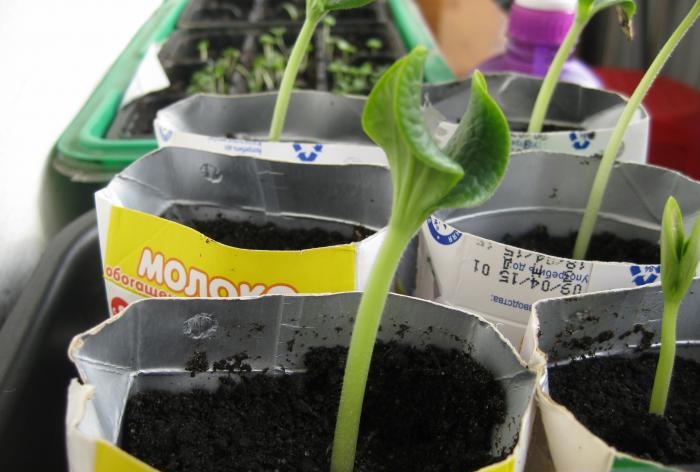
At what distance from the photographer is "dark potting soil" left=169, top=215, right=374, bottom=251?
60cm

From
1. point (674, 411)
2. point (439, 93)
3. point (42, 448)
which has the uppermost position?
point (439, 93)

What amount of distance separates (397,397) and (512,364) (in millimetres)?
83

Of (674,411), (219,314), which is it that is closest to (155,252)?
(219,314)

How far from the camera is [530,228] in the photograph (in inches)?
26.4

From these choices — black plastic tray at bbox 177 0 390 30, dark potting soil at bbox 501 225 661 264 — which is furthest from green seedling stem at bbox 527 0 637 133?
black plastic tray at bbox 177 0 390 30

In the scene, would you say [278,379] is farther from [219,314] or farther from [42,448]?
[42,448]

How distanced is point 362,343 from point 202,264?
19 centimetres

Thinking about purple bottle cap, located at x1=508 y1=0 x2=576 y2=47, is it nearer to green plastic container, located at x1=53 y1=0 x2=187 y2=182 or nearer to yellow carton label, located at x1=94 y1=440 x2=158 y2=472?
green plastic container, located at x1=53 y1=0 x2=187 y2=182

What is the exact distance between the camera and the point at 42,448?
0.55 meters

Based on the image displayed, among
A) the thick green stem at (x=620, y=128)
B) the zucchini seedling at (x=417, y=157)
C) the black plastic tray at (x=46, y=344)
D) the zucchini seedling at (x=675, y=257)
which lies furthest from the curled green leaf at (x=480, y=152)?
the black plastic tray at (x=46, y=344)

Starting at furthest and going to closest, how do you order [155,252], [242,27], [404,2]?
[404,2], [242,27], [155,252]

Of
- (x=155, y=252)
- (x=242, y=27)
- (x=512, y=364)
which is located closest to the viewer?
(x=512, y=364)

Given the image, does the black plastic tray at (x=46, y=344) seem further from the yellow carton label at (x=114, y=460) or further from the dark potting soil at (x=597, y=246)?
the dark potting soil at (x=597, y=246)

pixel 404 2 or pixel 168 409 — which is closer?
pixel 168 409
